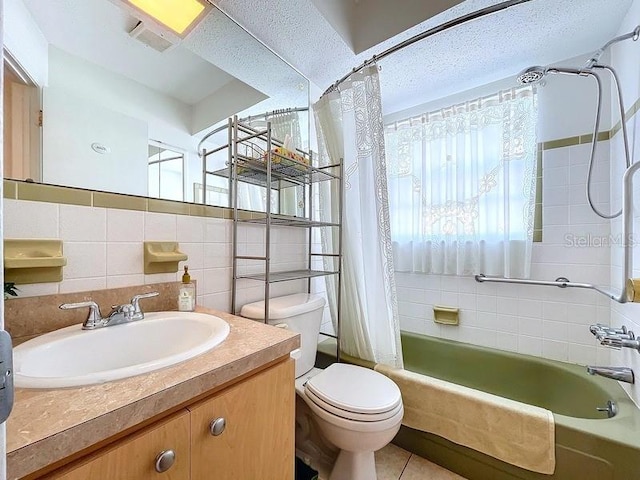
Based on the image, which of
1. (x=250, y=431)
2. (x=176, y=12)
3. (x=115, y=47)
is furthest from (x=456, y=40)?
(x=250, y=431)

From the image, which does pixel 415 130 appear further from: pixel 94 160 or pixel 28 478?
pixel 28 478

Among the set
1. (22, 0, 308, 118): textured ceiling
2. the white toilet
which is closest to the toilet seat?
the white toilet

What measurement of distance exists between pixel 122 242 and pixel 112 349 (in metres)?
0.36

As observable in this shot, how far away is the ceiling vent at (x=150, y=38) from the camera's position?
1.09 metres

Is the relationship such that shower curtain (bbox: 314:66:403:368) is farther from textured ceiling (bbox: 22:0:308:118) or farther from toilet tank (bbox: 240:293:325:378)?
textured ceiling (bbox: 22:0:308:118)

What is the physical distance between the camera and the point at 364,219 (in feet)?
5.03

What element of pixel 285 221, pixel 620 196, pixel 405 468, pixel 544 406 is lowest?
pixel 405 468

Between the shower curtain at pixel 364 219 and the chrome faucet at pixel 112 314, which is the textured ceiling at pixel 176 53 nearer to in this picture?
the shower curtain at pixel 364 219

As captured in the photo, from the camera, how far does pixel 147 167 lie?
110cm

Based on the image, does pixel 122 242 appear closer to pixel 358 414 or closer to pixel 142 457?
pixel 142 457

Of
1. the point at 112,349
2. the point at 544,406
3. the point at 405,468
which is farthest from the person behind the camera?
the point at 544,406

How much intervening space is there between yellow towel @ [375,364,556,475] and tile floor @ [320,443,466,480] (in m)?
0.18

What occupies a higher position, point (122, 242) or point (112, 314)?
point (122, 242)

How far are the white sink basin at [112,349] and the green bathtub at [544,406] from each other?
1.02m
